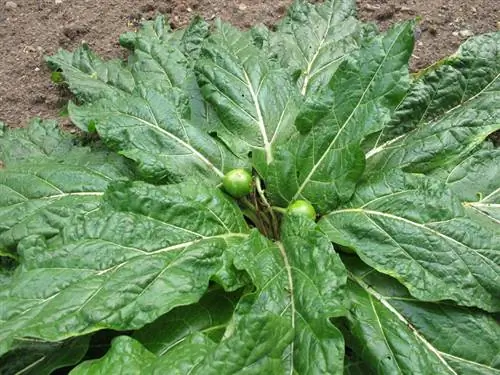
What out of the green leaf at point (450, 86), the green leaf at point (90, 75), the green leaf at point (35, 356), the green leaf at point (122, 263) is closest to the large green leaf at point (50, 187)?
the green leaf at point (122, 263)

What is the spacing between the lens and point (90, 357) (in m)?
2.35

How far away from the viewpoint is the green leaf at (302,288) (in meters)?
1.98

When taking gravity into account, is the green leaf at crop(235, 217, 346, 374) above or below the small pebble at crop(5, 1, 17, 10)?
below

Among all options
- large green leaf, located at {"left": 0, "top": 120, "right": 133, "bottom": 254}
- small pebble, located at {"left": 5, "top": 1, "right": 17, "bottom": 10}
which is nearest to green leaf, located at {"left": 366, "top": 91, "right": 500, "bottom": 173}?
large green leaf, located at {"left": 0, "top": 120, "right": 133, "bottom": 254}

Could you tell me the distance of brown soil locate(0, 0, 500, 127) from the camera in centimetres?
363

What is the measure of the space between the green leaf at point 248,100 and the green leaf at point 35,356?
1.11 m

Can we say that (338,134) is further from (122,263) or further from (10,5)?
(10,5)

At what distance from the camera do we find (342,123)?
2.58 meters

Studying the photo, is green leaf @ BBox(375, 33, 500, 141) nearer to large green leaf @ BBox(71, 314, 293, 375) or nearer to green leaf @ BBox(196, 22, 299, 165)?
green leaf @ BBox(196, 22, 299, 165)

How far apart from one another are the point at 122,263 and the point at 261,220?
2.52 feet

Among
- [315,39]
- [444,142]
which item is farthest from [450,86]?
[315,39]

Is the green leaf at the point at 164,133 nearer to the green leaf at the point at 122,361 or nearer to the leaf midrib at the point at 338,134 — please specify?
the leaf midrib at the point at 338,134

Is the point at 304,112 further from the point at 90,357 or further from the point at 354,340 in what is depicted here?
the point at 90,357

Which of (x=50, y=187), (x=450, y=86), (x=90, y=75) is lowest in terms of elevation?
(x=50, y=187)
